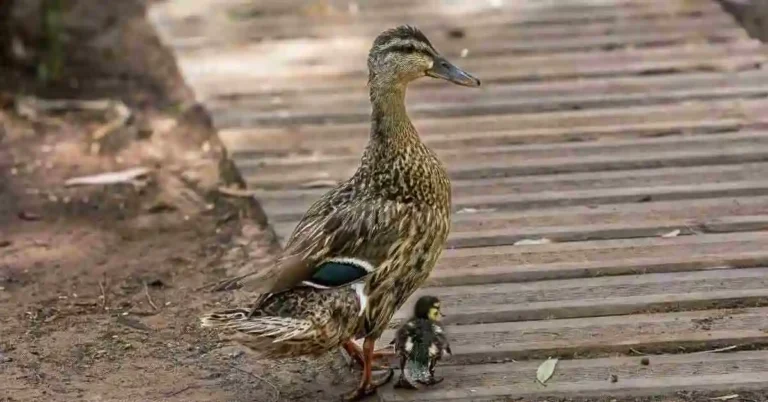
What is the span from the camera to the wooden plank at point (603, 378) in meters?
4.98

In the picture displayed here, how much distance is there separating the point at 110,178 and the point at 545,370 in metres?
3.11

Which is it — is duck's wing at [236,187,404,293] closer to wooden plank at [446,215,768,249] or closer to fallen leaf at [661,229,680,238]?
wooden plank at [446,215,768,249]

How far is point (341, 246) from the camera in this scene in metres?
4.95

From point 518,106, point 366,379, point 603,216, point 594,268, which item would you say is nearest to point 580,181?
point 603,216

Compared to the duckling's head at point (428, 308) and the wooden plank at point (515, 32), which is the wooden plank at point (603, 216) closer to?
the duckling's head at point (428, 308)

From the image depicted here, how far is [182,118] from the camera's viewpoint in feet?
27.0

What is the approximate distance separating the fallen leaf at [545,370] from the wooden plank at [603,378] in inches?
0.7

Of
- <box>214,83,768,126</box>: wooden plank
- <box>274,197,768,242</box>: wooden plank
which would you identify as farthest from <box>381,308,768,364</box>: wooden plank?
<box>214,83,768,126</box>: wooden plank

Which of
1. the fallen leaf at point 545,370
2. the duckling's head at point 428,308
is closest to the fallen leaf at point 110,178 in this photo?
the duckling's head at point 428,308

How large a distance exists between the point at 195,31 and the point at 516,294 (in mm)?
4315

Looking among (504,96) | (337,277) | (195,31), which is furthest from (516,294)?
(195,31)

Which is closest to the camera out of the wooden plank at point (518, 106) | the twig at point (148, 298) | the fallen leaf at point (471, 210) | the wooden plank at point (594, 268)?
the wooden plank at point (594, 268)

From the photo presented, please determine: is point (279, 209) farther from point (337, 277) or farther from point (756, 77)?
point (756, 77)

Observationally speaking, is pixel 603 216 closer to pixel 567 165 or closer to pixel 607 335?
pixel 567 165
